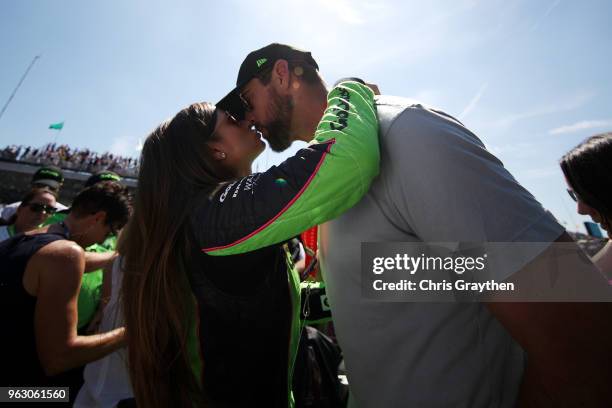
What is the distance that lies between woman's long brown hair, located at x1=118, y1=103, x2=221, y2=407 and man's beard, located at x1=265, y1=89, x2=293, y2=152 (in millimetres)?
480

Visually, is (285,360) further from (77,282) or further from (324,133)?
(77,282)

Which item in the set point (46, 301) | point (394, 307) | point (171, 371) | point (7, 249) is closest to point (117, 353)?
point (46, 301)

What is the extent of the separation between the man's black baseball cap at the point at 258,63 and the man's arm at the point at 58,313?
1503 millimetres

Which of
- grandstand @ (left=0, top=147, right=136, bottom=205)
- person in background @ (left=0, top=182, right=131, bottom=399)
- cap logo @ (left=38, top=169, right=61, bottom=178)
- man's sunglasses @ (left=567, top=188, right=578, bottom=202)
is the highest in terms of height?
grandstand @ (left=0, top=147, right=136, bottom=205)

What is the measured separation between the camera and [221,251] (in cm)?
106

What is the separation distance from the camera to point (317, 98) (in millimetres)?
1793

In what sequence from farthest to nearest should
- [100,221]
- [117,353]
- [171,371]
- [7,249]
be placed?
[100,221]
[117,353]
[7,249]
[171,371]

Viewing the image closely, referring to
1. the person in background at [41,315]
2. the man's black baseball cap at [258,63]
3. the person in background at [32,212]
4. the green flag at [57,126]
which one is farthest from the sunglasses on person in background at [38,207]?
the green flag at [57,126]

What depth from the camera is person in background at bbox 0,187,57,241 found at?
4.34 metres

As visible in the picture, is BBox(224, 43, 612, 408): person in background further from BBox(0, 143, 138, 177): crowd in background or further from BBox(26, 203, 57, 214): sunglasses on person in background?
BBox(0, 143, 138, 177): crowd in background

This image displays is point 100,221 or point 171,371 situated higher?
point 100,221

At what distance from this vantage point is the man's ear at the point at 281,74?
5.90 ft

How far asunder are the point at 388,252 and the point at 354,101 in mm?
556

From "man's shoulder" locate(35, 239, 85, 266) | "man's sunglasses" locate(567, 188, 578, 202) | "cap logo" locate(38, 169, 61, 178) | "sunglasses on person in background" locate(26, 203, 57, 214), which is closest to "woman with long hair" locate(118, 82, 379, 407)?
"man's shoulder" locate(35, 239, 85, 266)
